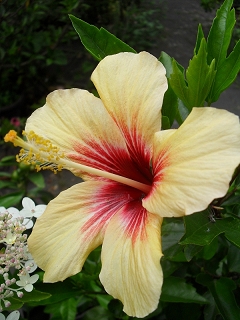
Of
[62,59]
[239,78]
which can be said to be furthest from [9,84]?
[239,78]

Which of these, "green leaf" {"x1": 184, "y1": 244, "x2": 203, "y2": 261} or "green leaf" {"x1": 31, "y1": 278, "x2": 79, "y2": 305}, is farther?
"green leaf" {"x1": 31, "y1": 278, "x2": 79, "y2": 305}

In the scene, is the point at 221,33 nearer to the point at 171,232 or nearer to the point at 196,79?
the point at 196,79

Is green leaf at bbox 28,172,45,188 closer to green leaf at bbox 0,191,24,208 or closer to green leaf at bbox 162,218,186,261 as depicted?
green leaf at bbox 0,191,24,208

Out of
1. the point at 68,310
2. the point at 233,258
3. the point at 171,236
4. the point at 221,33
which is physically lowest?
the point at 68,310

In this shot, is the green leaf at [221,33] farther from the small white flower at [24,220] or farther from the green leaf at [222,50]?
the small white flower at [24,220]

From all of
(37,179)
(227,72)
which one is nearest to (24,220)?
(227,72)

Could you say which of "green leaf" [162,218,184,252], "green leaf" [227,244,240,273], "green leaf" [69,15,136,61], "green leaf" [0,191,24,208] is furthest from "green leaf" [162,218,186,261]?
"green leaf" [0,191,24,208]
